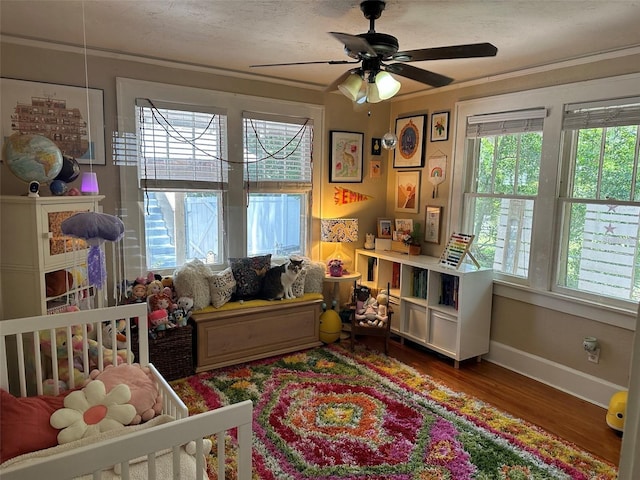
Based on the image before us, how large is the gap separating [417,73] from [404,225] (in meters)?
2.31

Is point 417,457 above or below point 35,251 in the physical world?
below

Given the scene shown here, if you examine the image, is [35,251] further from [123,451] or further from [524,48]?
[524,48]

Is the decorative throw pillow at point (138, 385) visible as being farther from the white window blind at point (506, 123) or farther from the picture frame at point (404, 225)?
the white window blind at point (506, 123)

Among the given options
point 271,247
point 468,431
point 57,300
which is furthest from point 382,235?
point 57,300

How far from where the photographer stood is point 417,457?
243 centimetres

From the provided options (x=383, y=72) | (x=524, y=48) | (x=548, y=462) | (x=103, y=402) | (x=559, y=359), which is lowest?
(x=548, y=462)

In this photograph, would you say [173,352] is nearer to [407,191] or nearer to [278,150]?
[278,150]

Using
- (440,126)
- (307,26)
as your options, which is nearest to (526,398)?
(440,126)

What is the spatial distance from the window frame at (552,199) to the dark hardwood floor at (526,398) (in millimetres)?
618

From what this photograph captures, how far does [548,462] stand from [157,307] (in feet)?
8.83

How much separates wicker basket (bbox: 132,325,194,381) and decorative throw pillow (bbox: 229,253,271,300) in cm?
56

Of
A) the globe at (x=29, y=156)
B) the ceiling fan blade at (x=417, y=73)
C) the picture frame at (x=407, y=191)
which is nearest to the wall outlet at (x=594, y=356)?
the picture frame at (x=407, y=191)

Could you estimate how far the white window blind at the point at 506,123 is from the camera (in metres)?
3.39

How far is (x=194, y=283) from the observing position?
346 centimetres
